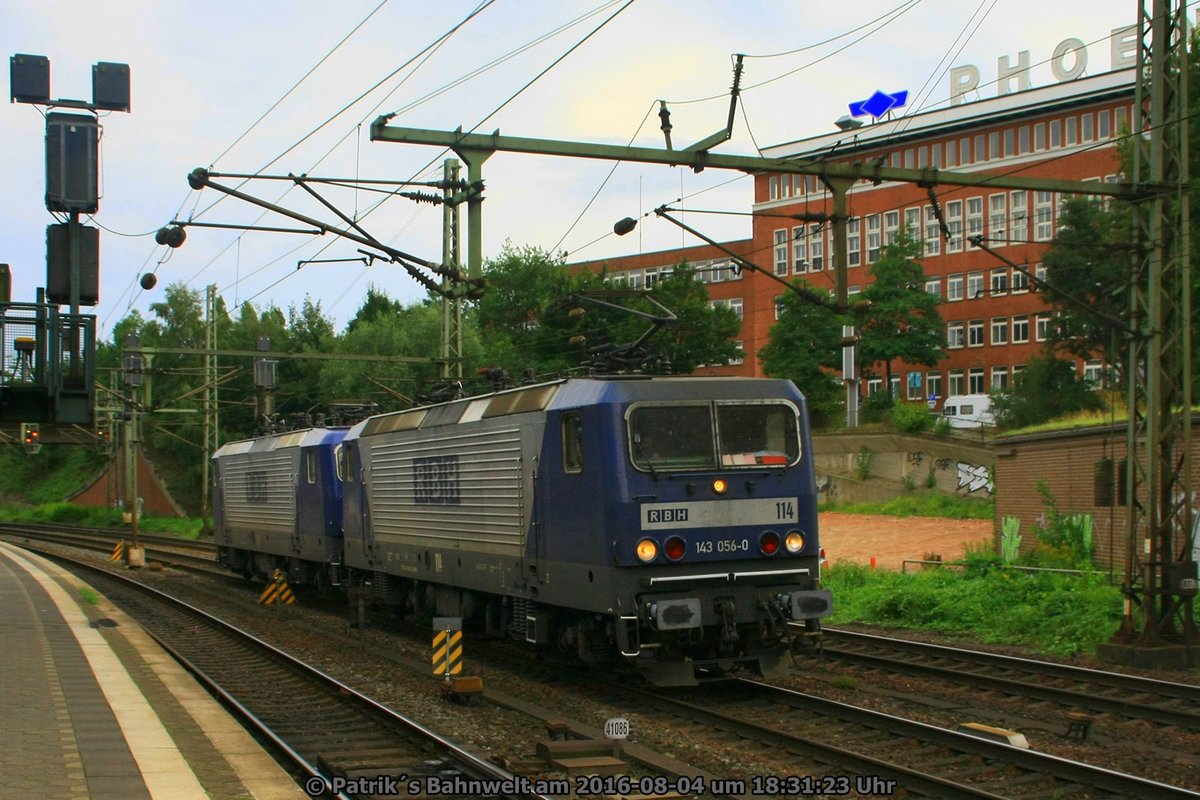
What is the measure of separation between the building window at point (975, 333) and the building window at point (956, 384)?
1719mm

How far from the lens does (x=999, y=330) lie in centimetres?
6812

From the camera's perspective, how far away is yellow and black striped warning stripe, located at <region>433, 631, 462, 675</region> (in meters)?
13.5

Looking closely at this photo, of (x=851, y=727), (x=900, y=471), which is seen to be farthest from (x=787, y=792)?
(x=900, y=471)

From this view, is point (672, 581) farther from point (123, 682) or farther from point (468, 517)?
point (123, 682)

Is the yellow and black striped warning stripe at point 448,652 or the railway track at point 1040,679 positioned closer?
the railway track at point 1040,679

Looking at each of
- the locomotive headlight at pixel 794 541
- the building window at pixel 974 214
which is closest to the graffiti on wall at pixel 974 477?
the building window at pixel 974 214

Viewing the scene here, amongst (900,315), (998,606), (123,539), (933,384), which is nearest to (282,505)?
(998,606)

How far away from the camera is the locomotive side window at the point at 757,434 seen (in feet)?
42.5

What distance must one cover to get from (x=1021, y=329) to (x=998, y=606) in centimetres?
5065

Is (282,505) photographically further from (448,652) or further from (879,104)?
(879,104)

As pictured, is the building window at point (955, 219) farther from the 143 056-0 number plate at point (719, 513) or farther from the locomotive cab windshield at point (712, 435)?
the 143 056-0 number plate at point (719, 513)

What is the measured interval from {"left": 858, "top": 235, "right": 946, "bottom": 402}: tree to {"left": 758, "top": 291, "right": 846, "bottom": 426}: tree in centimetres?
171

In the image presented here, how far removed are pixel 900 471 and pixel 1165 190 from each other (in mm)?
38467

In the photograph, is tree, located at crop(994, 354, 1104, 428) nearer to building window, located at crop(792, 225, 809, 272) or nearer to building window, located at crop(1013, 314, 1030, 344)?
building window, located at crop(1013, 314, 1030, 344)
